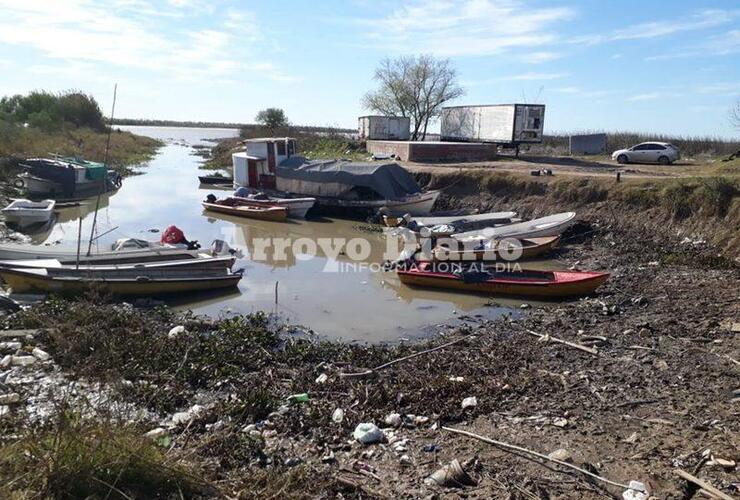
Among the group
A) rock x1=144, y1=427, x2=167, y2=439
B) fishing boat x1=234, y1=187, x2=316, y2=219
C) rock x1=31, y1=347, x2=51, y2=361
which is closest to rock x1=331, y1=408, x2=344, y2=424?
rock x1=144, y1=427, x2=167, y2=439

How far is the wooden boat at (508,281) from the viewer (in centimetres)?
1166

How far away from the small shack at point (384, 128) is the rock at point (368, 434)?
37450 mm

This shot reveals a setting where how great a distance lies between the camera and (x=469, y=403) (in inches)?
252

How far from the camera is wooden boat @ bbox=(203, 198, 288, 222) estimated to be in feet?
73.1

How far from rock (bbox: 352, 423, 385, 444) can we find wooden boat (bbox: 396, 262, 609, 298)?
703 centimetres

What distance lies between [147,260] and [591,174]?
54.8 ft

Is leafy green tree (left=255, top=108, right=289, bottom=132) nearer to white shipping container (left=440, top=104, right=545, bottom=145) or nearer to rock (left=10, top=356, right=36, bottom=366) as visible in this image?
white shipping container (left=440, top=104, right=545, bottom=145)

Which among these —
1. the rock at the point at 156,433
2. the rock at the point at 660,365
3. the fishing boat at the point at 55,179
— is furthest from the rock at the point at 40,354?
the fishing boat at the point at 55,179

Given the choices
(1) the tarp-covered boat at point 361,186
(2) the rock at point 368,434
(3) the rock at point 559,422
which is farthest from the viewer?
(1) the tarp-covered boat at point 361,186

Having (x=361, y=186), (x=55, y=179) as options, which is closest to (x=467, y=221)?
(x=361, y=186)

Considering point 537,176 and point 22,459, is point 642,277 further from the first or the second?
point 22,459

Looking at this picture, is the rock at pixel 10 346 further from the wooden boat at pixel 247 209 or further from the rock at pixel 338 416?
the wooden boat at pixel 247 209

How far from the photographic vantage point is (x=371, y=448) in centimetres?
544

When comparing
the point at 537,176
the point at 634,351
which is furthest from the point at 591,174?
the point at 634,351
